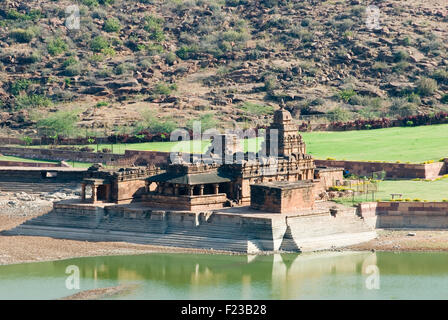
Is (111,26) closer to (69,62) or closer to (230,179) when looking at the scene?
(69,62)

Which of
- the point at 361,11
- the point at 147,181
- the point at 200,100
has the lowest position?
the point at 147,181

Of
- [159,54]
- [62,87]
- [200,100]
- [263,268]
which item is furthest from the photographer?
[159,54]

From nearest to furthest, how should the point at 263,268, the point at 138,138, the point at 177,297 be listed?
the point at 177,297, the point at 263,268, the point at 138,138

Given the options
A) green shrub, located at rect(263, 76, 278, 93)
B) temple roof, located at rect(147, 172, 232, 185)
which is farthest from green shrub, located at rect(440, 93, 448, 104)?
temple roof, located at rect(147, 172, 232, 185)

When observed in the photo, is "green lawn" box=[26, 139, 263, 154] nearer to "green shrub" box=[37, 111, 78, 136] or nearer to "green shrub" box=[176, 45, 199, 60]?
"green shrub" box=[37, 111, 78, 136]

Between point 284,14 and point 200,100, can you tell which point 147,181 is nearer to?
point 200,100

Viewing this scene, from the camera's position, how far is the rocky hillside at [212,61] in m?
103

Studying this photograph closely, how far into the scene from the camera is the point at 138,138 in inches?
3684

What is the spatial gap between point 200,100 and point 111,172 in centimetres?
3989

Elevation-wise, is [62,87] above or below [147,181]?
above

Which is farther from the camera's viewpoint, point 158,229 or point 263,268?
point 158,229

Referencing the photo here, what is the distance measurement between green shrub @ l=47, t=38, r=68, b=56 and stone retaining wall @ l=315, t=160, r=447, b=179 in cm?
5546

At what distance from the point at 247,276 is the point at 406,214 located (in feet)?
45.2

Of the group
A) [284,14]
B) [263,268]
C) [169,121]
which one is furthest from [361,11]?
[263,268]
